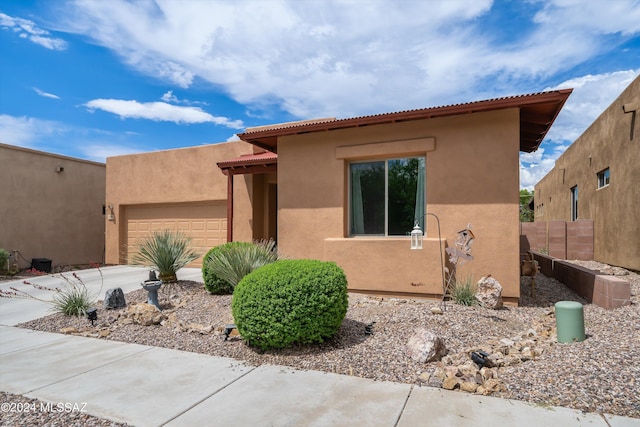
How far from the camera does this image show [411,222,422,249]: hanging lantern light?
288 inches

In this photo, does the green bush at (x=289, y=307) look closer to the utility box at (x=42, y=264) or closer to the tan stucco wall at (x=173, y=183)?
the tan stucco wall at (x=173, y=183)

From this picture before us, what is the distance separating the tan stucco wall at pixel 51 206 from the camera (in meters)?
15.5

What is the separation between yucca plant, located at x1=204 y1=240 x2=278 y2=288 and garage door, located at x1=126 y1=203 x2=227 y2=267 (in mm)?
4865

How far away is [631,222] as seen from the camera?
11203mm

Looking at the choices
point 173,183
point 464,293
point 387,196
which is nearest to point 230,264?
point 387,196

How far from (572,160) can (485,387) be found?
62.1 feet

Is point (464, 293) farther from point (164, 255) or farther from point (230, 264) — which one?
point (164, 255)

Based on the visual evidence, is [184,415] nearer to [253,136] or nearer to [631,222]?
[253,136]

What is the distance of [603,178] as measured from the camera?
14.3 m

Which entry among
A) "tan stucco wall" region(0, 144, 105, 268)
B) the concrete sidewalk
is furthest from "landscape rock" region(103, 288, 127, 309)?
"tan stucco wall" region(0, 144, 105, 268)

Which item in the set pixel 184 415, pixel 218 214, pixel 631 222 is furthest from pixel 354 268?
pixel 631 222

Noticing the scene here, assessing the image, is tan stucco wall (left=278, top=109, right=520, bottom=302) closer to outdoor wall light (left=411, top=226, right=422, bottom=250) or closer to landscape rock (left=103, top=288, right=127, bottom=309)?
outdoor wall light (left=411, top=226, right=422, bottom=250)

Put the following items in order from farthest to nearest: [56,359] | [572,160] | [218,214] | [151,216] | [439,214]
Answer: [572,160]
[151,216]
[218,214]
[439,214]
[56,359]

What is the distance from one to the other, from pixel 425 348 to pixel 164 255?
6.87 m
